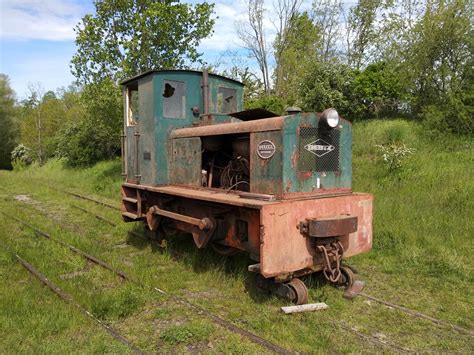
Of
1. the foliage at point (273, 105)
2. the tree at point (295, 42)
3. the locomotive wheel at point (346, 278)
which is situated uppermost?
the tree at point (295, 42)

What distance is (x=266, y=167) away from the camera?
4535 mm

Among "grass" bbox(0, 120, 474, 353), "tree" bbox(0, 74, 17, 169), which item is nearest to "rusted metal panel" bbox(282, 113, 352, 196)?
"grass" bbox(0, 120, 474, 353)

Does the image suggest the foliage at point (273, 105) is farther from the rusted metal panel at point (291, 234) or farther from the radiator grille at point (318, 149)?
the rusted metal panel at point (291, 234)

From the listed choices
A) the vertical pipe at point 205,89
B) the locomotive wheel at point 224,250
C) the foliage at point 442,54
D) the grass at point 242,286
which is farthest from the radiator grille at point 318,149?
the foliage at point 442,54

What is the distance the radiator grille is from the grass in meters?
1.52

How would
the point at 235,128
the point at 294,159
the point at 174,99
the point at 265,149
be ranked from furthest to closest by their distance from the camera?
the point at 174,99 → the point at 235,128 → the point at 265,149 → the point at 294,159

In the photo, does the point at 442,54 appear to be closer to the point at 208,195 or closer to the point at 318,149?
the point at 318,149

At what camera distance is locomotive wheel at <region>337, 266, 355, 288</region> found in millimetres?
4812

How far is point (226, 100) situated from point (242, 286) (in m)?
3.35

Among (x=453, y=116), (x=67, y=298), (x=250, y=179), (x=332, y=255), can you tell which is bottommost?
(x=67, y=298)

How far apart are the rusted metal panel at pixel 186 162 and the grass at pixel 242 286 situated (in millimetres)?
1197

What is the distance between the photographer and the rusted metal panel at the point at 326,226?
421 centimetres

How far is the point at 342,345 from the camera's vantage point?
139 inches

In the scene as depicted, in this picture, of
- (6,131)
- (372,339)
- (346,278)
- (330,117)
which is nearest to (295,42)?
(330,117)
